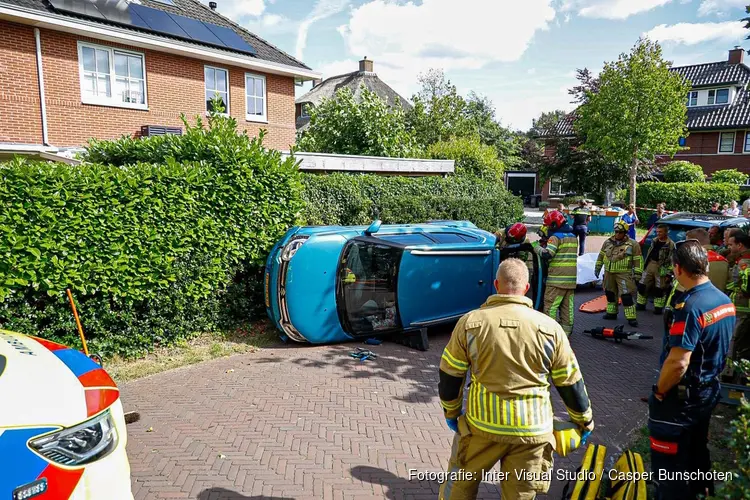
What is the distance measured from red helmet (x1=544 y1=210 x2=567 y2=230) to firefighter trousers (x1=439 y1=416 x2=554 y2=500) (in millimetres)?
4877

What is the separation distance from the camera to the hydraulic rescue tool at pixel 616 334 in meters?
7.33

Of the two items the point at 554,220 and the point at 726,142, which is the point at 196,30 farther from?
the point at 726,142

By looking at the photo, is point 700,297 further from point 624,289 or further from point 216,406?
point 624,289

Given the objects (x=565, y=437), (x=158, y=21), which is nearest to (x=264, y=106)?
(x=158, y=21)

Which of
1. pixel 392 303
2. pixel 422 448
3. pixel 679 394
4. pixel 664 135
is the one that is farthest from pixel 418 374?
pixel 664 135

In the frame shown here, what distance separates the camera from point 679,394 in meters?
3.44

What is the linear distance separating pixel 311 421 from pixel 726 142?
39021 mm

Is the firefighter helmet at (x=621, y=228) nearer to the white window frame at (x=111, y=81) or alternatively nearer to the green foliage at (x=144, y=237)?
the green foliage at (x=144, y=237)

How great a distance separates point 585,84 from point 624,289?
2534cm

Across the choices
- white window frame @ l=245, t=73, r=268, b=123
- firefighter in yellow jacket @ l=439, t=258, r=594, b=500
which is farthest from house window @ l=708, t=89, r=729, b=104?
firefighter in yellow jacket @ l=439, t=258, r=594, b=500

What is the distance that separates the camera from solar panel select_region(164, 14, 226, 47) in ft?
51.0

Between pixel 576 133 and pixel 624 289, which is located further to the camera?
pixel 576 133

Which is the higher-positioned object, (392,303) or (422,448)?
(392,303)

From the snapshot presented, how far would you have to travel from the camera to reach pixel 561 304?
749 cm
